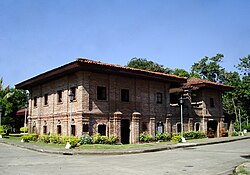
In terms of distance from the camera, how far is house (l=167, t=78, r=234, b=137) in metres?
30.0

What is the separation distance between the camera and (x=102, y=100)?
78.3ft

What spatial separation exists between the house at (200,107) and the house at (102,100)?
261cm

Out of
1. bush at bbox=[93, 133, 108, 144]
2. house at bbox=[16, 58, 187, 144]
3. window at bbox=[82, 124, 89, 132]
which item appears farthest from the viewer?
house at bbox=[16, 58, 187, 144]

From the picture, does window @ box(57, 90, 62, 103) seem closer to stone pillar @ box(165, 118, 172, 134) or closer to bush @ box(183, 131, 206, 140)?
stone pillar @ box(165, 118, 172, 134)

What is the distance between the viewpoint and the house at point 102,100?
2294cm

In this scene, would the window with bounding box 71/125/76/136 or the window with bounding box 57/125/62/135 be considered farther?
the window with bounding box 57/125/62/135

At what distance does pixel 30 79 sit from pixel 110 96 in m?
9.33

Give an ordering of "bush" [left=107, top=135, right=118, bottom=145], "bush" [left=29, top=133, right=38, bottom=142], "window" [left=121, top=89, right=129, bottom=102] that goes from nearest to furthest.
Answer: "bush" [left=107, top=135, right=118, bottom=145] < "window" [left=121, top=89, right=129, bottom=102] < "bush" [left=29, top=133, right=38, bottom=142]

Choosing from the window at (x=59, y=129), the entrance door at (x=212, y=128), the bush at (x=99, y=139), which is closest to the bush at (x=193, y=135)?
the entrance door at (x=212, y=128)

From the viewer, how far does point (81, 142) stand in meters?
21.3

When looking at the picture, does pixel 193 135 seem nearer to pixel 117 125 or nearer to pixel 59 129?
pixel 117 125

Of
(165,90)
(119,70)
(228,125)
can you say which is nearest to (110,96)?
(119,70)

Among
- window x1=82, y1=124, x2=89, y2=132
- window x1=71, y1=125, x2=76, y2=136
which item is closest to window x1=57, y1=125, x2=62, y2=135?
window x1=71, y1=125, x2=76, y2=136

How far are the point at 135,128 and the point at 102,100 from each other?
12.8ft
